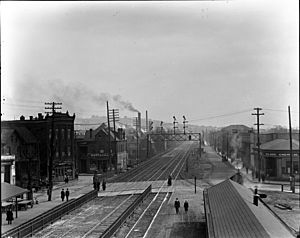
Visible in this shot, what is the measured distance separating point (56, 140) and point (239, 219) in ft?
126

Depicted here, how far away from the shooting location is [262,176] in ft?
157

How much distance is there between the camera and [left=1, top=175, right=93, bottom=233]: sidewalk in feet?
82.2

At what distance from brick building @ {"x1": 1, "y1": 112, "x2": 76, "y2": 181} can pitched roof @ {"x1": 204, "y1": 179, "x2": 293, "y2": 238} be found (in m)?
31.0

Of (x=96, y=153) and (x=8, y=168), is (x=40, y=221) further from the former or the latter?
(x=96, y=153)

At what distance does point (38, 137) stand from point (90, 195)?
1854cm

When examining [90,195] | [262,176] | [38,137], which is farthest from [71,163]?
[262,176]

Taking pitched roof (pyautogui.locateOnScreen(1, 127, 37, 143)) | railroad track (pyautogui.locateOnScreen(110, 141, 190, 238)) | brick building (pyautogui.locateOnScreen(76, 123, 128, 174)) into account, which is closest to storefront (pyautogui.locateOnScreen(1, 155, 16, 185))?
pitched roof (pyautogui.locateOnScreen(1, 127, 37, 143))

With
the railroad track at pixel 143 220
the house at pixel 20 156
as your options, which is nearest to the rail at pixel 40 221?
the railroad track at pixel 143 220

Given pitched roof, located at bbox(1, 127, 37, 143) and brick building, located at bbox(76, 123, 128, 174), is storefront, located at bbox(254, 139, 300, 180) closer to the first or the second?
brick building, located at bbox(76, 123, 128, 174)

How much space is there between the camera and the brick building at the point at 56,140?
49.8 metres

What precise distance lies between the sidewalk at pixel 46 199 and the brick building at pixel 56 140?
242 centimetres

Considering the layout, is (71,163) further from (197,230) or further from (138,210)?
(197,230)

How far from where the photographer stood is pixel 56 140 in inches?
2048

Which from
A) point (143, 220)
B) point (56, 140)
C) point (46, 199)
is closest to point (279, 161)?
point (56, 140)
